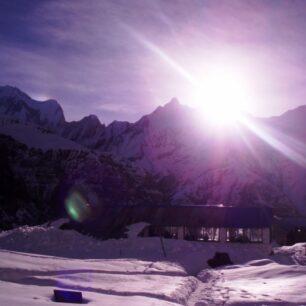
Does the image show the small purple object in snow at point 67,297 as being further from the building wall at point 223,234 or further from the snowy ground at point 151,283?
the building wall at point 223,234

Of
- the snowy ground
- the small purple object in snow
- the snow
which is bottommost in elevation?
the snowy ground

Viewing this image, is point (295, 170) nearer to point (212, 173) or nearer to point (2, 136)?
point (212, 173)

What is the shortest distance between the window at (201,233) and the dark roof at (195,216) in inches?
14.4

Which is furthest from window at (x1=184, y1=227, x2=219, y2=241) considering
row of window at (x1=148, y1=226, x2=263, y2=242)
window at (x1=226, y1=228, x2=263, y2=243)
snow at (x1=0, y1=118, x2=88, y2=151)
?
snow at (x1=0, y1=118, x2=88, y2=151)

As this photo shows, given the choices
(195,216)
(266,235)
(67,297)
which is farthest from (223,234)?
(67,297)

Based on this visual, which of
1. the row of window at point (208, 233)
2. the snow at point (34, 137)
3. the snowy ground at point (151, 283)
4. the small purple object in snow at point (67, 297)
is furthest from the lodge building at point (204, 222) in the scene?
the snow at point (34, 137)

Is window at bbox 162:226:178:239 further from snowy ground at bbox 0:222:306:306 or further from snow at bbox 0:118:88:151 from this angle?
snow at bbox 0:118:88:151

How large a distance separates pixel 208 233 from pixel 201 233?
1.96 ft

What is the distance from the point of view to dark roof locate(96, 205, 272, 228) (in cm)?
4175

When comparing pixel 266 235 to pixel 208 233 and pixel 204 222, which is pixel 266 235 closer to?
pixel 208 233

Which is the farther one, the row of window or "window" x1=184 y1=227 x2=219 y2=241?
"window" x1=184 y1=227 x2=219 y2=241

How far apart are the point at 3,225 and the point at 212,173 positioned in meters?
110

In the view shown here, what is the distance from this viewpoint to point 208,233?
42.4 meters

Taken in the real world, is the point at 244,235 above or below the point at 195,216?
below
